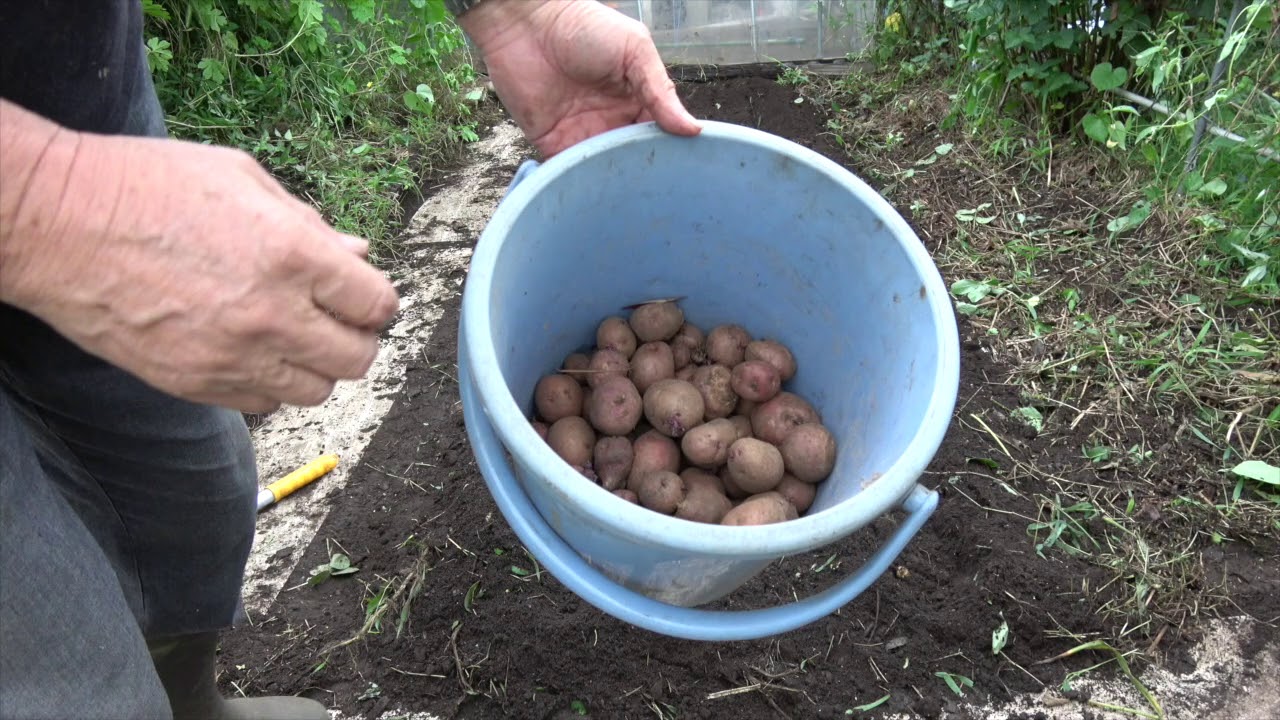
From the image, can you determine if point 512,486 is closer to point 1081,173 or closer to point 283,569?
point 283,569

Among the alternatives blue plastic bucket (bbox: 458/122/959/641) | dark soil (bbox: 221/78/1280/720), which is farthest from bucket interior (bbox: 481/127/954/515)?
dark soil (bbox: 221/78/1280/720)

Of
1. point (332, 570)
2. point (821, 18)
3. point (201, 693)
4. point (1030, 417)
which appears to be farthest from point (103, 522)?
point (821, 18)

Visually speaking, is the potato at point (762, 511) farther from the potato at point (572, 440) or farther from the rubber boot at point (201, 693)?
the rubber boot at point (201, 693)

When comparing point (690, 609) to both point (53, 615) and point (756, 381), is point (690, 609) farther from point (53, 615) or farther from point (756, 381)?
point (53, 615)

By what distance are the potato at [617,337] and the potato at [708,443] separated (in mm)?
244

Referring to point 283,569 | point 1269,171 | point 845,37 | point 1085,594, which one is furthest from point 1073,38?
point 283,569

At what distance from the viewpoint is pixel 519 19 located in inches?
58.2

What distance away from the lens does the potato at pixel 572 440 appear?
59.4 inches

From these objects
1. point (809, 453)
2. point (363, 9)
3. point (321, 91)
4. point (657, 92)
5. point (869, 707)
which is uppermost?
point (657, 92)

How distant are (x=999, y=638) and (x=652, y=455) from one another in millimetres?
773

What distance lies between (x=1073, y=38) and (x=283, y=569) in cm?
279

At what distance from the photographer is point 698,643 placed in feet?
5.32

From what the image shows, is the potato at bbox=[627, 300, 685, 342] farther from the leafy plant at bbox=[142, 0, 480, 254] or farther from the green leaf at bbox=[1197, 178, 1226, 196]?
the green leaf at bbox=[1197, 178, 1226, 196]

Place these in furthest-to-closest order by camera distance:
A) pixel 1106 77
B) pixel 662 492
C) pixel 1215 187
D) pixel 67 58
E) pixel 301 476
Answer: pixel 1106 77 < pixel 1215 187 < pixel 301 476 < pixel 662 492 < pixel 67 58
